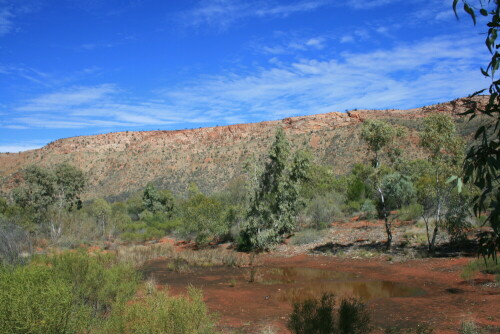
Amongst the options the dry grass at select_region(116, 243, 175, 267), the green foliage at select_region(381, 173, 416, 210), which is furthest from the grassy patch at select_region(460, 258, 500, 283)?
the dry grass at select_region(116, 243, 175, 267)

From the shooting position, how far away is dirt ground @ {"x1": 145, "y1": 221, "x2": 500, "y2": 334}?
1055 cm

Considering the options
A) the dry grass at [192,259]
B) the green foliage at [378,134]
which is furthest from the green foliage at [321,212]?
the green foliage at [378,134]

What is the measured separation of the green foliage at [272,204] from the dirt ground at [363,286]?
1444 millimetres

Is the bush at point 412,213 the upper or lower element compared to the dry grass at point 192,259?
upper

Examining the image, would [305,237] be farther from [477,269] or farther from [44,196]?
[44,196]

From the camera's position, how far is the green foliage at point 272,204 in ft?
85.5

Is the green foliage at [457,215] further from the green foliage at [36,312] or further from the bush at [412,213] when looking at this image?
the green foliage at [36,312]

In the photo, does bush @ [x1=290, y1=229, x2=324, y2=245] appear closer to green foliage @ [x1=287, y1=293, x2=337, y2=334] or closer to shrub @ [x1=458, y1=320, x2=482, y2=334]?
shrub @ [x1=458, y1=320, x2=482, y2=334]

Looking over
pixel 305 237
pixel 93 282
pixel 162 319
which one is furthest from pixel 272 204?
pixel 162 319

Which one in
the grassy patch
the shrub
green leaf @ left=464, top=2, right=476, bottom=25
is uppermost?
green leaf @ left=464, top=2, right=476, bottom=25

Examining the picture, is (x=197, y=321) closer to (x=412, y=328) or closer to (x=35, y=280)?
(x=35, y=280)

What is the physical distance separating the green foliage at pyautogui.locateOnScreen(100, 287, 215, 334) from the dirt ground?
3.71 metres

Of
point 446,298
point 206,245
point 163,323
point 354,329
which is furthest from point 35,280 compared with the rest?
point 206,245

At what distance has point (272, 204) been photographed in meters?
26.9
